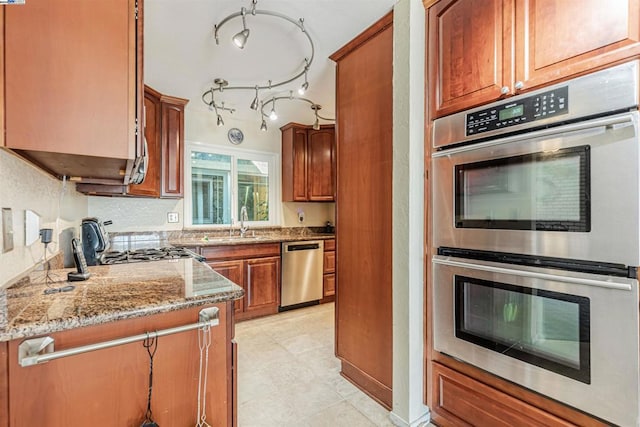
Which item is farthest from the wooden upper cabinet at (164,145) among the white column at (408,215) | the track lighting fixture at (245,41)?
the white column at (408,215)

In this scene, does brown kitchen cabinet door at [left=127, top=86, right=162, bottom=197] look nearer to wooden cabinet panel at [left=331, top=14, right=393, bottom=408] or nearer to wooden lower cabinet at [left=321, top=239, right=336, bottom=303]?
wooden cabinet panel at [left=331, top=14, right=393, bottom=408]

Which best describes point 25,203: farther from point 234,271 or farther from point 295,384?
point 234,271

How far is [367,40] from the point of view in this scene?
6.68 ft

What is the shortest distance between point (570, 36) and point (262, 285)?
127 inches

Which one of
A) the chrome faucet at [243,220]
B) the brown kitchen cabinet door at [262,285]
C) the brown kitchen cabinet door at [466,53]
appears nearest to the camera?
the brown kitchen cabinet door at [466,53]

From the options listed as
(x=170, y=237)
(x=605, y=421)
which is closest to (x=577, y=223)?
(x=605, y=421)

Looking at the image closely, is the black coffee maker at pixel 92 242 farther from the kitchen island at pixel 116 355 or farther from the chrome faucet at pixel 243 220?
the chrome faucet at pixel 243 220

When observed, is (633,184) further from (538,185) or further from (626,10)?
(626,10)

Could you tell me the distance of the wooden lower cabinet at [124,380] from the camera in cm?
91

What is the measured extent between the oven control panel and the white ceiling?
913mm

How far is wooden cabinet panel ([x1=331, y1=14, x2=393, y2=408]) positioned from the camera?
6.18 ft

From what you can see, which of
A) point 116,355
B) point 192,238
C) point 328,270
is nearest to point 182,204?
point 192,238

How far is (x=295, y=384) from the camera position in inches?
84.7

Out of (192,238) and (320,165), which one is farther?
(320,165)
